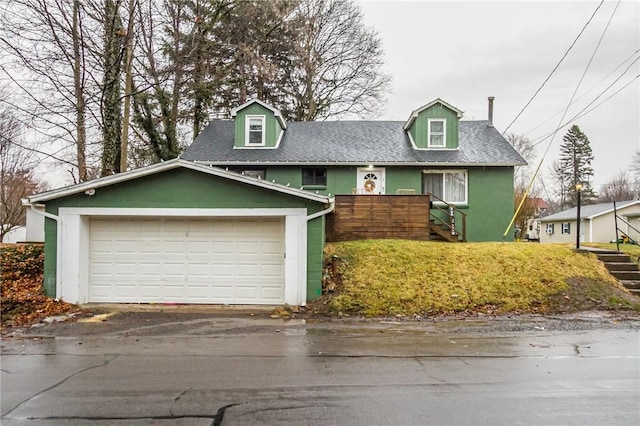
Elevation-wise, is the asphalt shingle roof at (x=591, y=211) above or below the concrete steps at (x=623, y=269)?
above

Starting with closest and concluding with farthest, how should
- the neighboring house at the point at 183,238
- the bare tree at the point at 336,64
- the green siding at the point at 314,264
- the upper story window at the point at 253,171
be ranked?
the neighboring house at the point at 183,238 → the green siding at the point at 314,264 → the upper story window at the point at 253,171 → the bare tree at the point at 336,64

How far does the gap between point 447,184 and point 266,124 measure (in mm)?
8189

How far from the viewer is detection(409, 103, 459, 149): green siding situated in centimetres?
1744

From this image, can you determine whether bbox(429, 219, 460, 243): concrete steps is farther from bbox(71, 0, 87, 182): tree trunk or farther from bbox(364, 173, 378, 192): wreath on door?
bbox(71, 0, 87, 182): tree trunk

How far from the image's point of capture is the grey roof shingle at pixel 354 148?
16562 millimetres

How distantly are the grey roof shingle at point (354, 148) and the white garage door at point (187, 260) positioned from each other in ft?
21.9

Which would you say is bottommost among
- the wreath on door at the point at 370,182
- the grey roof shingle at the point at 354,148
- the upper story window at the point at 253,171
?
the wreath on door at the point at 370,182

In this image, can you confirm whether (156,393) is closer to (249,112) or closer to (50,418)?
(50,418)

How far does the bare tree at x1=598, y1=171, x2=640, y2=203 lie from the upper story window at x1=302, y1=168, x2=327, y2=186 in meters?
48.3

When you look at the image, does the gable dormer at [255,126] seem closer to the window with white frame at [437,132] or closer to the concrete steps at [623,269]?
the window with white frame at [437,132]

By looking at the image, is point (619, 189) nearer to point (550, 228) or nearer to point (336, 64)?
point (550, 228)

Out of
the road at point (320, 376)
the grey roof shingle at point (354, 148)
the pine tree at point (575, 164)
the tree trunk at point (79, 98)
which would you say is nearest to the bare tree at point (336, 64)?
the grey roof shingle at point (354, 148)

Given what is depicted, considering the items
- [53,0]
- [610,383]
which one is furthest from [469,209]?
[53,0]

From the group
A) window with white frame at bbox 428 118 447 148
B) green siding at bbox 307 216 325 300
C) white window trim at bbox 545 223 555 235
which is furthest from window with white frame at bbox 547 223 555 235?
green siding at bbox 307 216 325 300
